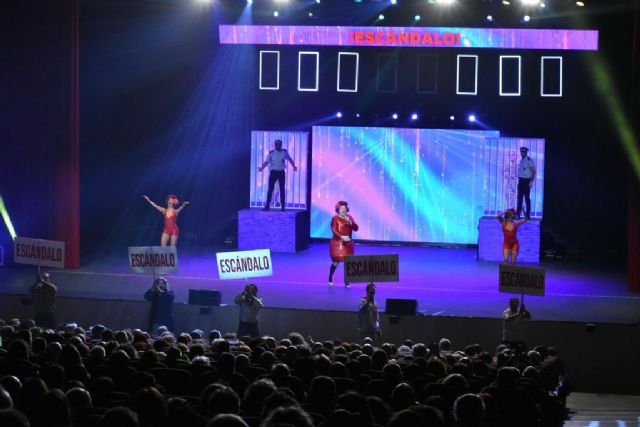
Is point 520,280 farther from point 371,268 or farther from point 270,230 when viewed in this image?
point 270,230

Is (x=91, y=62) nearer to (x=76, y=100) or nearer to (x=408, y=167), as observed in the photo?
(x=76, y=100)

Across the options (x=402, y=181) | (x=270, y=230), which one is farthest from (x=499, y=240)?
(x=270, y=230)

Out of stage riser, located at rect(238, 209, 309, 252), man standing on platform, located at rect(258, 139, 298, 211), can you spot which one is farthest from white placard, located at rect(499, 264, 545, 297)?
man standing on platform, located at rect(258, 139, 298, 211)

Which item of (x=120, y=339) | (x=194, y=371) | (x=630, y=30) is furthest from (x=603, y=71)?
(x=194, y=371)

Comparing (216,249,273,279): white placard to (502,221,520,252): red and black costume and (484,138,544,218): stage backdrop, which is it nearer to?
(502,221,520,252): red and black costume

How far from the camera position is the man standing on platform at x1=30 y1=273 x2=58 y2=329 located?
620 inches

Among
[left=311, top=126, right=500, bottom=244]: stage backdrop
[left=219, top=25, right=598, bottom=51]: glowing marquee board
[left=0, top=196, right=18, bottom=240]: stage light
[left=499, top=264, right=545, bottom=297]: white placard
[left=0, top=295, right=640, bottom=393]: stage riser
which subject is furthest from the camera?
[left=311, top=126, right=500, bottom=244]: stage backdrop

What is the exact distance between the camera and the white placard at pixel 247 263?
1584 cm

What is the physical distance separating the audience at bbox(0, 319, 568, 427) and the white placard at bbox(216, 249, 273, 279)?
3691mm

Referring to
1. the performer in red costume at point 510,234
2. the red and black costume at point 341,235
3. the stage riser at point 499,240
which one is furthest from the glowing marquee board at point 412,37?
the red and black costume at point 341,235

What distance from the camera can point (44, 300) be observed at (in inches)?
621

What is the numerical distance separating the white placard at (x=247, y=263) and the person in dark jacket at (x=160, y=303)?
0.88 metres

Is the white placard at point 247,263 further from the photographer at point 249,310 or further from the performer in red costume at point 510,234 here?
the performer in red costume at point 510,234

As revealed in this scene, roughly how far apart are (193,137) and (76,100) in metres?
4.76
